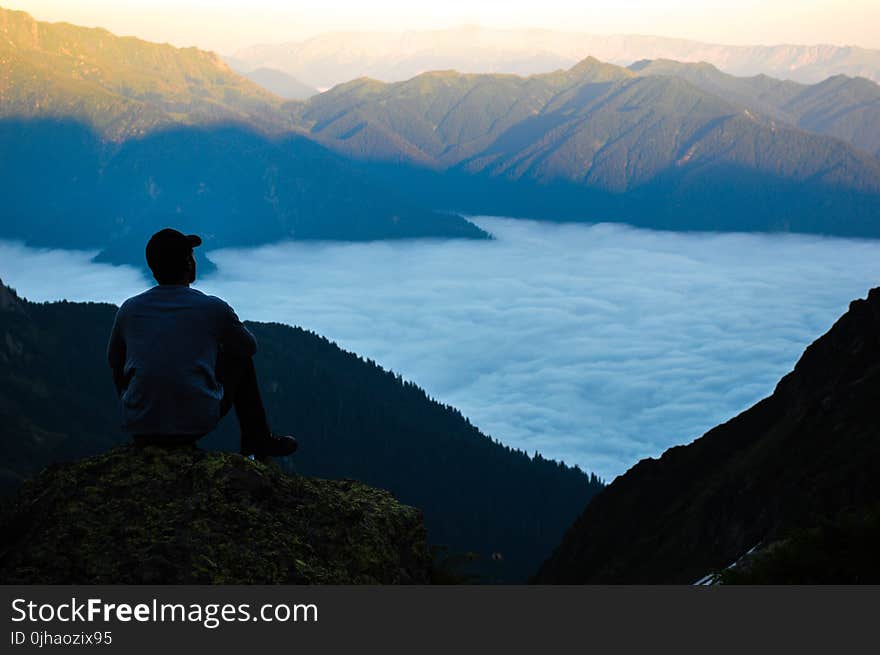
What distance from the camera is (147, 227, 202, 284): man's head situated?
39.2ft

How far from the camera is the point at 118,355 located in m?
12.1

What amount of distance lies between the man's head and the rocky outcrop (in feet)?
99.3

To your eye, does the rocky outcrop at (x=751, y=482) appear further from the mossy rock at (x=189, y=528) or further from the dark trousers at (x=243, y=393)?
the dark trousers at (x=243, y=393)

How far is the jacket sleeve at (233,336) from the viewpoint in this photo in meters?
11.6

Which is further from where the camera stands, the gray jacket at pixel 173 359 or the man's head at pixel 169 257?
the man's head at pixel 169 257

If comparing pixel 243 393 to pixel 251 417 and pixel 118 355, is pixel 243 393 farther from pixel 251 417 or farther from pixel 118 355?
pixel 118 355

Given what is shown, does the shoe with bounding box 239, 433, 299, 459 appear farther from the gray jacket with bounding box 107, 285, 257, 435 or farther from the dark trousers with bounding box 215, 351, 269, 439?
the gray jacket with bounding box 107, 285, 257, 435

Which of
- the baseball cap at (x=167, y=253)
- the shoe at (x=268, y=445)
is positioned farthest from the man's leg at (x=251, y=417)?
the baseball cap at (x=167, y=253)

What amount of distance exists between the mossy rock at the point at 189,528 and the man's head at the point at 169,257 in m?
2.08

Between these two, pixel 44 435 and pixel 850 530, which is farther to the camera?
pixel 44 435
